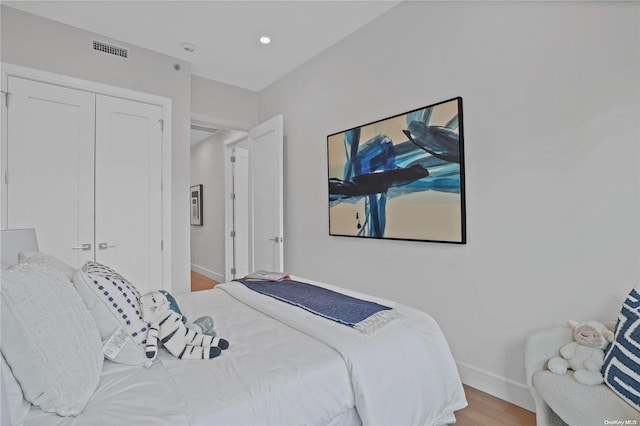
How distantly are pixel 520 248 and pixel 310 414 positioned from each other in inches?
62.3

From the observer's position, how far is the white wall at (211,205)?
5551mm

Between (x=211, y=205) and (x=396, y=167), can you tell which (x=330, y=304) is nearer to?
(x=396, y=167)

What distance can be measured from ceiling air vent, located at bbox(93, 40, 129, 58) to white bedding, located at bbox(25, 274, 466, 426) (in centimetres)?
270

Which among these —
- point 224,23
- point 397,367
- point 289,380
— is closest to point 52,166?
point 224,23

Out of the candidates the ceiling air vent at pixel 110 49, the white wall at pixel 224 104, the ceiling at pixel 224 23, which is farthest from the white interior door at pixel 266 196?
the ceiling air vent at pixel 110 49

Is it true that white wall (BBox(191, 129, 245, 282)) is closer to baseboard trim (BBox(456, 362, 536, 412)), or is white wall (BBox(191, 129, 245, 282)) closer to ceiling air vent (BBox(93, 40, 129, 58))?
ceiling air vent (BBox(93, 40, 129, 58))

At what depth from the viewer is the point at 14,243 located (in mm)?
1688

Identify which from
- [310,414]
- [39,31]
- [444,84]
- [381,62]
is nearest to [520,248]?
[444,84]

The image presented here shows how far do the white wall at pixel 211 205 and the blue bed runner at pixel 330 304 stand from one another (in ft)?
11.1

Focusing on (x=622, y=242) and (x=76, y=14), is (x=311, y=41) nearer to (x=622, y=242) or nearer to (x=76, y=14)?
(x=76, y=14)

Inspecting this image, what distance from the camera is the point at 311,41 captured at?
320 centimetres

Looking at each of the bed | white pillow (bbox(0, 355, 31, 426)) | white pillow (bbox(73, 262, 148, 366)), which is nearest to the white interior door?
the bed

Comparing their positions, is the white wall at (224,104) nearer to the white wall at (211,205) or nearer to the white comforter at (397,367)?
the white wall at (211,205)

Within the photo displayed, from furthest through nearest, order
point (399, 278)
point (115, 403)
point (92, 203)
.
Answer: point (92, 203)
point (399, 278)
point (115, 403)
